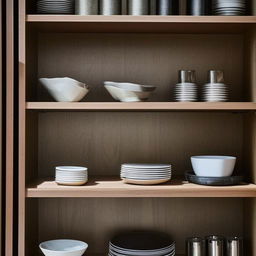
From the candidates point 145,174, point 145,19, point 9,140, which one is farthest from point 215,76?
point 9,140

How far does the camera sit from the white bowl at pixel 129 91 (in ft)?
6.21

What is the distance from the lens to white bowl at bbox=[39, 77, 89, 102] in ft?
6.15

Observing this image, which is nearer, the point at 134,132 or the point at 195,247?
the point at 195,247

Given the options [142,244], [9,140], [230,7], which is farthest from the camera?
[142,244]

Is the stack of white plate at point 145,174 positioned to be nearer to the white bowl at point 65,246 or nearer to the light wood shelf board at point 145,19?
the white bowl at point 65,246

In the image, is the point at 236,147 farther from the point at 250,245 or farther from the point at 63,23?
the point at 63,23

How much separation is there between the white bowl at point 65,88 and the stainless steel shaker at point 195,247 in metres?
0.77

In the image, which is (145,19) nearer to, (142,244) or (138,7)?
(138,7)

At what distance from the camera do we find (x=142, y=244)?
2033 millimetres

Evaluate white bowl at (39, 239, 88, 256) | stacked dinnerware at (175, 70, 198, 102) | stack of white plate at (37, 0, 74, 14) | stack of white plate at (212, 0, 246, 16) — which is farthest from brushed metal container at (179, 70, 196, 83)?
white bowl at (39, 239, 88, 256)

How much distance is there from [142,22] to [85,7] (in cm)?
25

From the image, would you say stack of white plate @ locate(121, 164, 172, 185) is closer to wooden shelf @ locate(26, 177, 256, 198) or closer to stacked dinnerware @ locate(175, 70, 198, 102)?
wooden shelf @ locate(26, 177, 256, 198)

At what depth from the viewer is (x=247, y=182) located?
2.04 metres

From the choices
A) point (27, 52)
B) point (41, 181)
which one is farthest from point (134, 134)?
point (27, 52)
